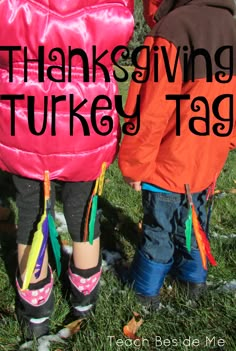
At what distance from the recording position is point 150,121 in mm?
2045

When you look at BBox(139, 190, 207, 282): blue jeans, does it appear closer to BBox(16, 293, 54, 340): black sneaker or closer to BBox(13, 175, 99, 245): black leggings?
BBox(13, 175, 99, 245): black leggings

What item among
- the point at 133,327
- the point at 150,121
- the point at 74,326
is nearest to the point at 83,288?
the point at 74,326

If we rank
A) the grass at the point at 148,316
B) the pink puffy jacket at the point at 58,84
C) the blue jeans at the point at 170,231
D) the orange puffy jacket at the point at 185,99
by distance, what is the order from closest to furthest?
1. the pink puffy jacket at the point at 58,84
2. the orange puffy jacket at the point at 185,99
3. the grass at the point at 148,316
4. the blue jeans at the point at 170,231

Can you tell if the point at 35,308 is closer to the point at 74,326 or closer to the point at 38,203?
the point at 74,326

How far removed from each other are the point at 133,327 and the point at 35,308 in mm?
481

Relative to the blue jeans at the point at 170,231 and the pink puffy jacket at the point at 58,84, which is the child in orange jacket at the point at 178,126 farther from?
the pink puffy jacket at the point at 58,84

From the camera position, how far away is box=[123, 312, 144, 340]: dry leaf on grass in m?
2.24

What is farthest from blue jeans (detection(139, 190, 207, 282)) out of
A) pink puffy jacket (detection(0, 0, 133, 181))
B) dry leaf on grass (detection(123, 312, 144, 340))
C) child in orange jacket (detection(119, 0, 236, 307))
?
pink puffy jacket (detection(0, 0, 133, 181))

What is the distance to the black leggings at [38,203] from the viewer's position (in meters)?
2.07

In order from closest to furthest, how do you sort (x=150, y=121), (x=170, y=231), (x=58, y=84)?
1. (x=58, y=84)
2. (x=150, y=121)
3. (x=170, y=231)

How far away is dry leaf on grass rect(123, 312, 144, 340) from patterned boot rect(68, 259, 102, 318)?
0.21m

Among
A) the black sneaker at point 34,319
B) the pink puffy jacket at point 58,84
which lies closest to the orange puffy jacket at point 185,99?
the pink puffy jacket at point 58,84

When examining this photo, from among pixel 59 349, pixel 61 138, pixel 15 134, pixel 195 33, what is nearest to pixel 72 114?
pixel 61 138

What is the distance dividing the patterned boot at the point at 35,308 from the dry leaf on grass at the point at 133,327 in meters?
0.38
